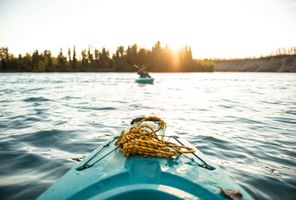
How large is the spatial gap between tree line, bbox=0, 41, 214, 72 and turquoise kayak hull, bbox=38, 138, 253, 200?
89.7 m

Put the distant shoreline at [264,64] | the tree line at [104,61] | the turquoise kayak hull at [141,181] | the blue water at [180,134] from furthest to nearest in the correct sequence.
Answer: the distant shoreline at [264,64] → the tree line at [104,61] → the blue water at [180,134] → the turquoise kayak hull at [141,181]

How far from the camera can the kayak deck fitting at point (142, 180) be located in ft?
5.53

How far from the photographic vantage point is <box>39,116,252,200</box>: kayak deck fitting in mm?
1685

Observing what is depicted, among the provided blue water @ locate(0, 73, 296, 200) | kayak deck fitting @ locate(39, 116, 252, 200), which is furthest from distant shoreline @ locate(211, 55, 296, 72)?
kayak deck fitting @ locate(39, 116, 252, 200)

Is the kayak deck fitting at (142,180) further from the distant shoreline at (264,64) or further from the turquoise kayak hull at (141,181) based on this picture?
the distant shoreline at (264,64)

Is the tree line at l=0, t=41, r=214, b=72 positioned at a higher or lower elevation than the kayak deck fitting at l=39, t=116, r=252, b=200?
higher

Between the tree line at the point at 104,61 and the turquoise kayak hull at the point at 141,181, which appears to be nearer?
the turquoise kayak hull at the point at 141,181

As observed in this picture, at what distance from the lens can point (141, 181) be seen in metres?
1.80

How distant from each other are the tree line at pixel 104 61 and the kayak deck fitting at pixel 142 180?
8969 cm

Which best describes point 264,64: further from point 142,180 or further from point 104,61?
point 142,180

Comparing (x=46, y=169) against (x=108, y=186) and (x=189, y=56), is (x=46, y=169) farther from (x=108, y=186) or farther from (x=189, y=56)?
(x=189, y=56)

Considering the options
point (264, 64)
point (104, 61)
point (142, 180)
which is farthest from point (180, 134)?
point (264, 64)

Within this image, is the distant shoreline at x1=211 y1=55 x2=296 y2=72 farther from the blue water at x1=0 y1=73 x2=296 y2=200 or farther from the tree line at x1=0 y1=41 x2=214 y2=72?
the blue water at x1=0 y1=73 x2=296 y2=200

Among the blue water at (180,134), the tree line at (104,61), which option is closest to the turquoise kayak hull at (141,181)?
the blue water at (180,134)
